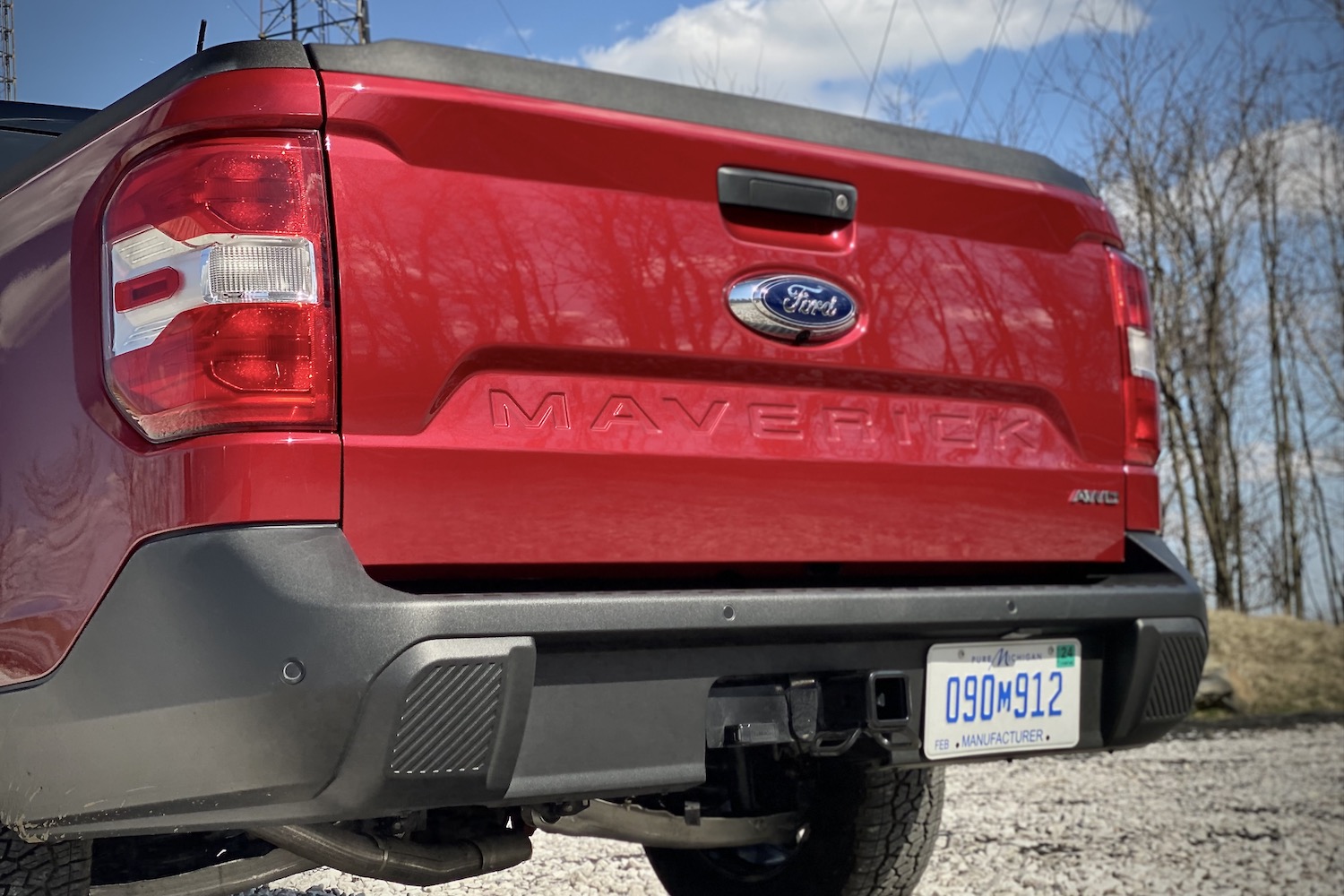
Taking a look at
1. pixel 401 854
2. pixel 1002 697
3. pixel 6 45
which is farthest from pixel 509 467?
pixel 6 45

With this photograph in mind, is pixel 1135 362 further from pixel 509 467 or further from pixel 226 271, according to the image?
pixel 226 271

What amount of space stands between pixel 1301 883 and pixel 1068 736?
90.1 inches

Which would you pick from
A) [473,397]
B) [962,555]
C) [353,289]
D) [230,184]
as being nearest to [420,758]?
[473,397]

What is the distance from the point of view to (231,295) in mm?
1674

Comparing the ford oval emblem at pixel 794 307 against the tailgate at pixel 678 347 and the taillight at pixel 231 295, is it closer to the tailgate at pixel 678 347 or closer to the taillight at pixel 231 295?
the tailgate at pixel 678 347

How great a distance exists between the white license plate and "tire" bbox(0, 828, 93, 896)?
53.0 inches

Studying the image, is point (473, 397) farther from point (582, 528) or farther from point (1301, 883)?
point (1301, 883)

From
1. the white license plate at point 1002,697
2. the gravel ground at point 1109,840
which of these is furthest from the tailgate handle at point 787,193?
the gravel ground at point 1109,840

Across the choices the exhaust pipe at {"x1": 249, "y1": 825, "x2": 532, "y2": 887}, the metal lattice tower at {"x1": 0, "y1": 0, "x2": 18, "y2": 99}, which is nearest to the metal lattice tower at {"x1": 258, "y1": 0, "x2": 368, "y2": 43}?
the metal lattice tower at {"x1": 0, "y1": 0, "x2": 18, "y2": 99}

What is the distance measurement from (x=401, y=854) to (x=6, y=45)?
5.08 feet

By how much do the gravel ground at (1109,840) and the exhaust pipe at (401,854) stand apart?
1.35 metres

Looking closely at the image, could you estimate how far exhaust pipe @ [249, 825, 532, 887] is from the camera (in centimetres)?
213

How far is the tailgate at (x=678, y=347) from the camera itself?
175 centimetres

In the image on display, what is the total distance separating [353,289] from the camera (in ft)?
5.61
